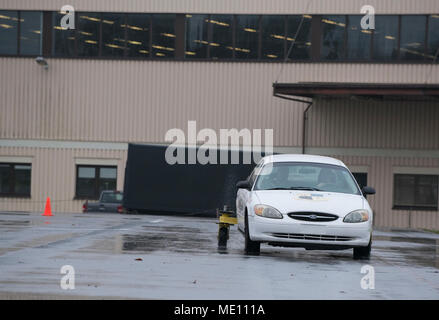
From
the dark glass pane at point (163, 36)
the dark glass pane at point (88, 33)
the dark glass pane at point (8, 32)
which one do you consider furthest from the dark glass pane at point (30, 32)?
the dark glass pane at point (163, 36)

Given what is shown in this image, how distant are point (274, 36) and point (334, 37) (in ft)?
8.61

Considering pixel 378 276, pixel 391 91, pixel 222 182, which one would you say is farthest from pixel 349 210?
pixel 391 91

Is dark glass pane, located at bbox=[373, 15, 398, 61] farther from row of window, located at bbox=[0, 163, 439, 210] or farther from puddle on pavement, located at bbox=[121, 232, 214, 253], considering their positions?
puddle on pavement, located at bbox=[121, 232, 214, 253]

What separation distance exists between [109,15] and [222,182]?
11410 millimetres

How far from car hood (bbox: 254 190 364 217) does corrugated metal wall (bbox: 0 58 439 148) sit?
23063 mm

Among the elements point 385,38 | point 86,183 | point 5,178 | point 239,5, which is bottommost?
point 86,183

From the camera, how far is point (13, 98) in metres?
38.2

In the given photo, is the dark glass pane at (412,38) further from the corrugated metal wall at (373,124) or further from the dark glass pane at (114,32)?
the dark glass pane at (114,32)

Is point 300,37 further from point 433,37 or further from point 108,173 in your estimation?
point 108,173

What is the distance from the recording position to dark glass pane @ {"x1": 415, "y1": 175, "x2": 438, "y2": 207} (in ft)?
120

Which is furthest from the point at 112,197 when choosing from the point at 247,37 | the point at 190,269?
the point at 190,269

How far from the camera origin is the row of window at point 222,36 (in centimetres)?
3628

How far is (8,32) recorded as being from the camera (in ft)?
126

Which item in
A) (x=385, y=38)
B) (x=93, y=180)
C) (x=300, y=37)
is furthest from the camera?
(x=93, y=180)
